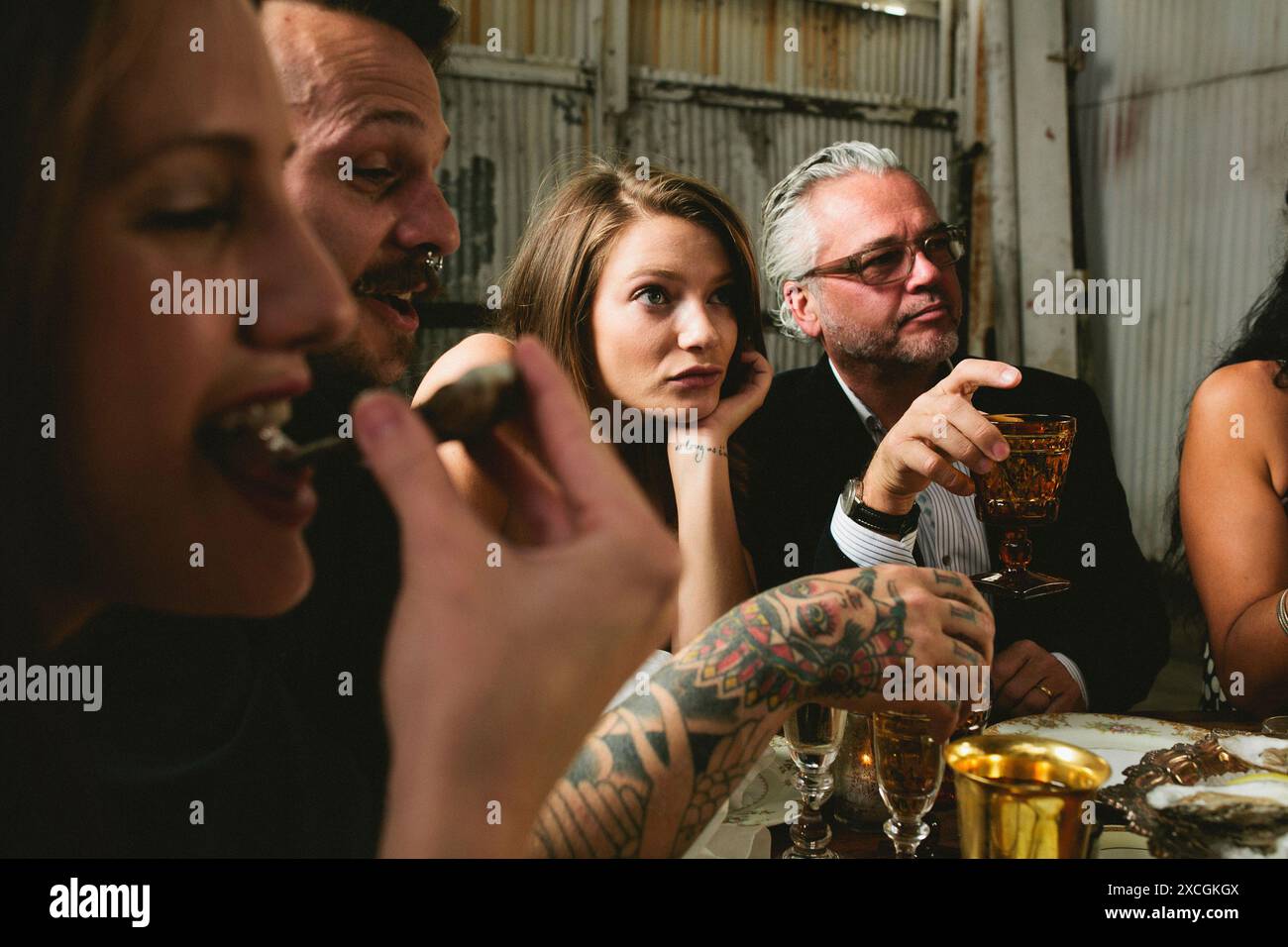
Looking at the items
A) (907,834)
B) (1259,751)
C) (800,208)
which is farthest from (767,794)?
(800,208)

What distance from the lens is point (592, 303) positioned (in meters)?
2.36

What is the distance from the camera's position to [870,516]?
2.01m

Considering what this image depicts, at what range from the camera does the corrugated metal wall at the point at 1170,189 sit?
4680 mm

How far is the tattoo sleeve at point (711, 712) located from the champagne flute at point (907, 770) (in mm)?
76

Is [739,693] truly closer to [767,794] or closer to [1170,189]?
[767,794]

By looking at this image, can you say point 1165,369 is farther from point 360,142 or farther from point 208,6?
point 208,6

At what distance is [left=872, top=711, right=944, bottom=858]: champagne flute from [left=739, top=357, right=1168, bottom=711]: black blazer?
39.6 inches

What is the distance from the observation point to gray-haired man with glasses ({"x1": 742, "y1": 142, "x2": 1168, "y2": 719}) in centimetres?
243

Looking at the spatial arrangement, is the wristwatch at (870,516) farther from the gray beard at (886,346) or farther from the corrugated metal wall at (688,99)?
the corrugated metal wall at (688,99)

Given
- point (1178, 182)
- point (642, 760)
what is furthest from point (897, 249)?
point (1178, 182)

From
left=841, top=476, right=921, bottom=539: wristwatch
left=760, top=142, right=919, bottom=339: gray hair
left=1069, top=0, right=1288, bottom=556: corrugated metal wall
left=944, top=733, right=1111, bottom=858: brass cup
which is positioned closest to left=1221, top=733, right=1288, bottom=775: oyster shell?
left=944, top=733, right=1111, bottom=858: brass cup

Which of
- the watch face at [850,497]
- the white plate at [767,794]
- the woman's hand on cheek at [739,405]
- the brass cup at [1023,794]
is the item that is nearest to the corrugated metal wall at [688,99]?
the woman's hand on cheek at [739,405]

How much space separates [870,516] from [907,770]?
95cm

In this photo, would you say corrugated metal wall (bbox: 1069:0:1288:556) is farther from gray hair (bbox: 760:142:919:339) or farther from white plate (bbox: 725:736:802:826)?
white plate (bbox: 725:736:802:826)
